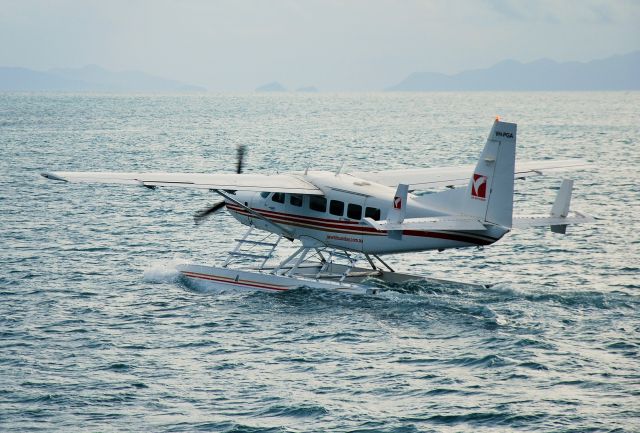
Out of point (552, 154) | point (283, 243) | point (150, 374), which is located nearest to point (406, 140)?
point (552, 154)

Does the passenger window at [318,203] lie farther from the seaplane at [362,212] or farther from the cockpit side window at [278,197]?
the cockpit side window at [278,197]

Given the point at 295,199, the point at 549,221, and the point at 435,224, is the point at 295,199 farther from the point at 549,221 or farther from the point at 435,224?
the point at 549,221

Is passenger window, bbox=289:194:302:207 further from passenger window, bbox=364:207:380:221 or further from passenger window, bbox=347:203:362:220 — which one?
passenger window, bbox=364:207:380:221

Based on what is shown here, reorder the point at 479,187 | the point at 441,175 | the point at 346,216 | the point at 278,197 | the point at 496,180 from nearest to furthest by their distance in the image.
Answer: the point at 496,180 < the point at 479,187 < the point at 346,216 < the point at 278,197 < the point at 441,175

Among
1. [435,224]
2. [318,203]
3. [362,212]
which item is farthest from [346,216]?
[435,224]

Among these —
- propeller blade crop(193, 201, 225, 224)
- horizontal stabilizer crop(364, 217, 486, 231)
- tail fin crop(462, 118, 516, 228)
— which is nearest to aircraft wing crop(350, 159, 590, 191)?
propeller blade crop(193, 201, 225, 224)

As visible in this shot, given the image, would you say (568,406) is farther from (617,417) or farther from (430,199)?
(430,199)

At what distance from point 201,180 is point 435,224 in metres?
7.30

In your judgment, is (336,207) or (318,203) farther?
(318,203)

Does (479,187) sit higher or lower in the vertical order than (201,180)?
higher

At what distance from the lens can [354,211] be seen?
2800 centimetres

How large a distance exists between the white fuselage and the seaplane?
3cm

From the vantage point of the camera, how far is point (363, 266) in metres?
32.5

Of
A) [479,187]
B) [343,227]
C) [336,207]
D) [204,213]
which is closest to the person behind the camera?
[479,187]
